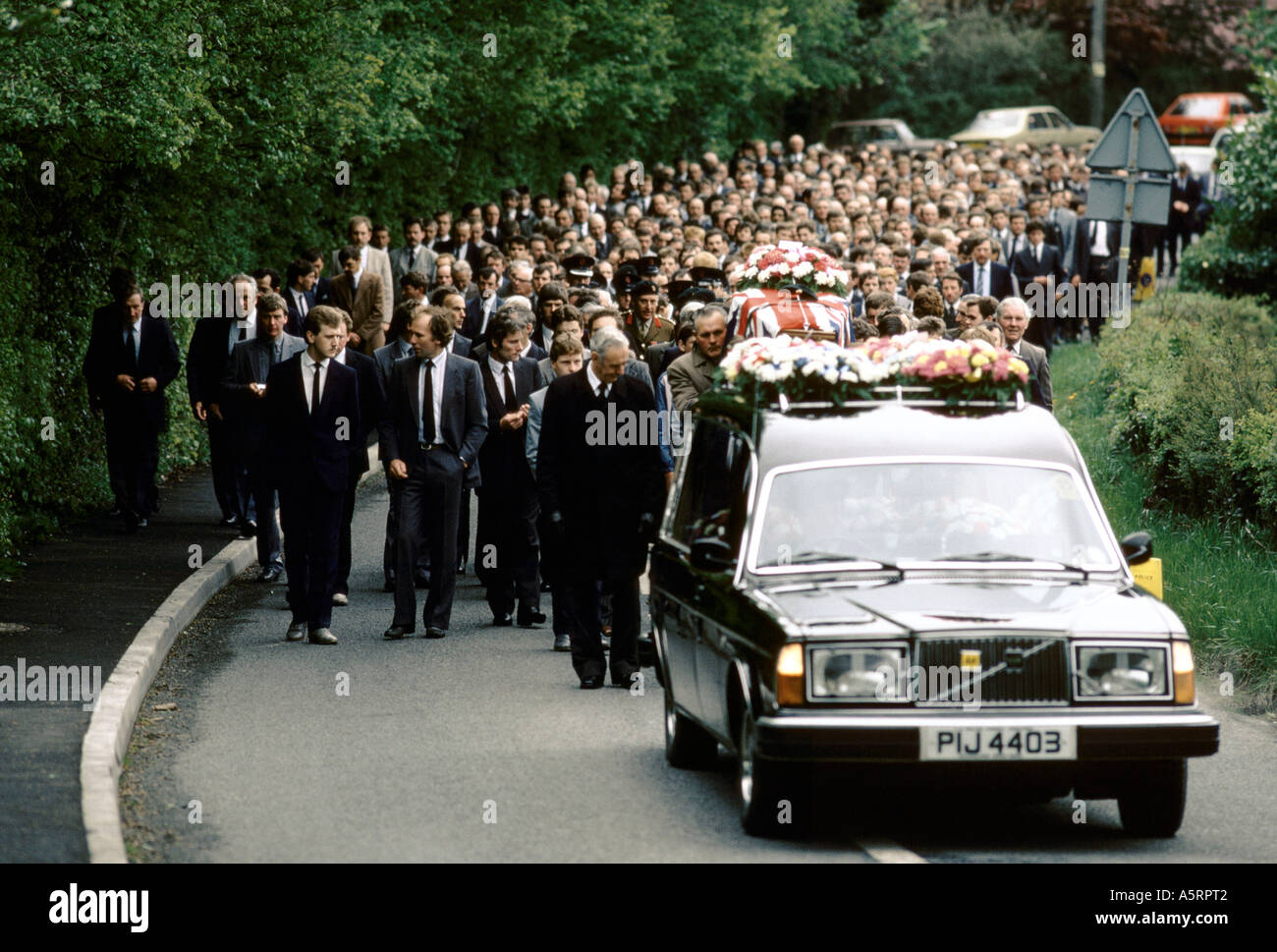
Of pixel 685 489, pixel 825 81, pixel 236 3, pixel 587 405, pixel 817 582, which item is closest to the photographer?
pixel 817 582

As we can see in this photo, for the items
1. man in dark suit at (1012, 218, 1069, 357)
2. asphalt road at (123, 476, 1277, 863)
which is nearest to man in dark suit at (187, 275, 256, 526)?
asphalt road at (123, 476, 1277, 863)

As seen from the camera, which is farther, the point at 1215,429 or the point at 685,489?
the point at 1215,429

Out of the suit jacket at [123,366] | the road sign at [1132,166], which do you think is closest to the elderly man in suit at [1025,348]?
the road sign at [1132,166]

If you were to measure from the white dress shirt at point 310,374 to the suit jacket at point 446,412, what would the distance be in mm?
498

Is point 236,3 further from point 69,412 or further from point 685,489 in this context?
point 685,489

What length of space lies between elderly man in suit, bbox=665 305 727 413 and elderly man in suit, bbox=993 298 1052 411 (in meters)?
2.60

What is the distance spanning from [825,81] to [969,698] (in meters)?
47.7

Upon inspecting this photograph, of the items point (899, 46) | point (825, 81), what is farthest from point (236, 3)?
point (899, 46)

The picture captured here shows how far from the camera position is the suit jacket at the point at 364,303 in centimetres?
2080

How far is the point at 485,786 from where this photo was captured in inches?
385

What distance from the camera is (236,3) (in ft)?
58.4

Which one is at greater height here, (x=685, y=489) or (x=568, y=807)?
(x=685, y=489)

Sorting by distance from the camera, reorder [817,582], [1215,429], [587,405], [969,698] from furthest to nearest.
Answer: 1. [1215,429]
2. [587,405]
3. [817,582]
4. [969,698]

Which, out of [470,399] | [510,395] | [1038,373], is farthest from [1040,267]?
[470,399]
